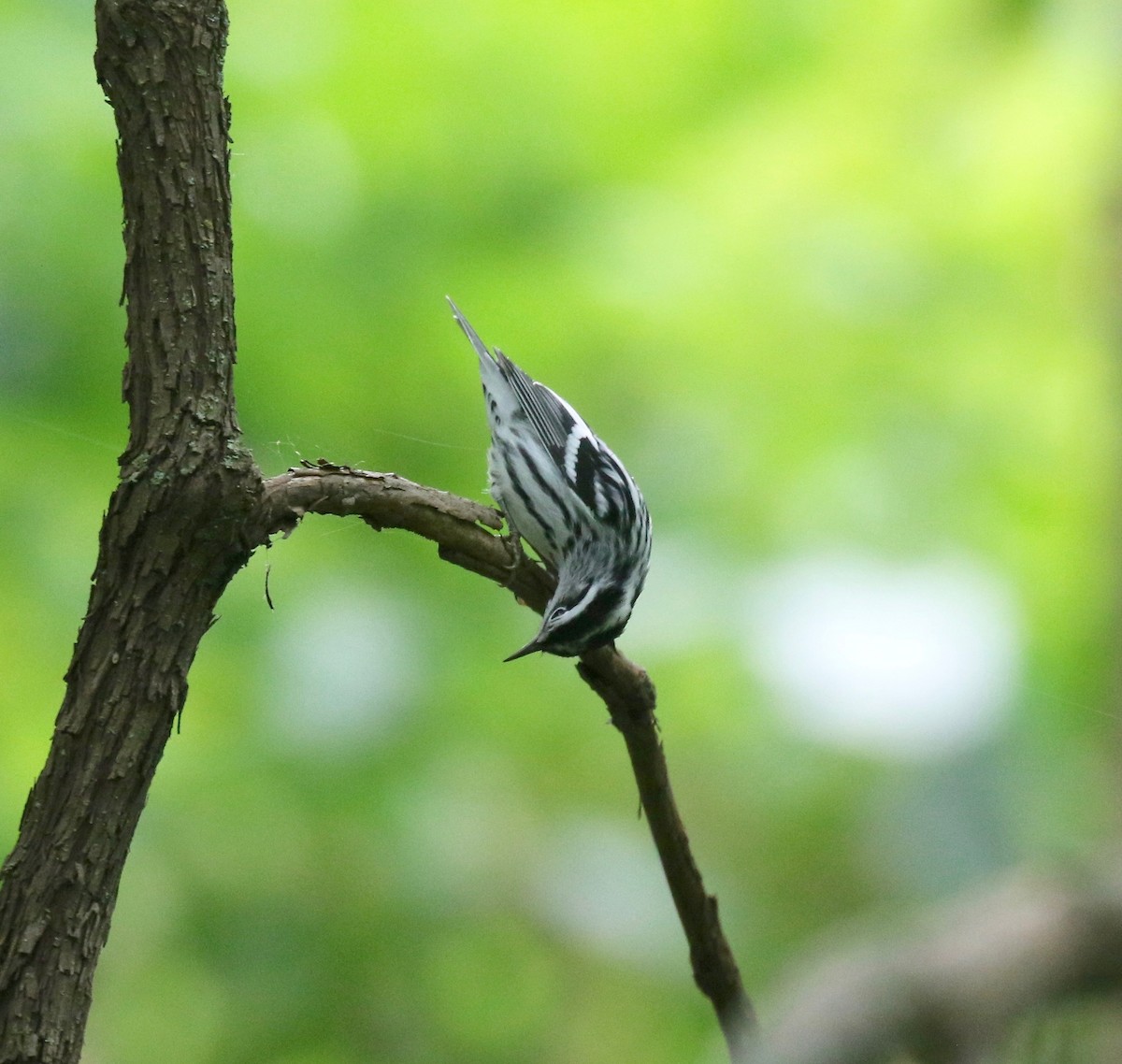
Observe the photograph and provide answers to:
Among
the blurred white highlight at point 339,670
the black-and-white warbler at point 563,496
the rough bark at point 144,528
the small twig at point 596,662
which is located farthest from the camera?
the blurred white highlight at point 339,670

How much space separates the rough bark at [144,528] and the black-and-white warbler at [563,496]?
125 cm

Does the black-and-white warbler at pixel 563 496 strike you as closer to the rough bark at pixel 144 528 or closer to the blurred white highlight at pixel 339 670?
the blurred white highlight at pixel 339 670

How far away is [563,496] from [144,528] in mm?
2168

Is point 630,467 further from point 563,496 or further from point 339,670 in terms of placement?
point 339,670

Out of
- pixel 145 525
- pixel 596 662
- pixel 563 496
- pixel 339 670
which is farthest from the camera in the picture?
pixel 339 670

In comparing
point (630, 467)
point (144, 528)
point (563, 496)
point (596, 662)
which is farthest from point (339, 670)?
point (144, 528)

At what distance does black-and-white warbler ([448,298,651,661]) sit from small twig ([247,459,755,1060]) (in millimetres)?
440

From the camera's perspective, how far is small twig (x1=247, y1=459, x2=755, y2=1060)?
2.01 m

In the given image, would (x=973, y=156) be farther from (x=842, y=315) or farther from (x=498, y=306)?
(x=498, y=306)

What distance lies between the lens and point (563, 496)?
152 inches

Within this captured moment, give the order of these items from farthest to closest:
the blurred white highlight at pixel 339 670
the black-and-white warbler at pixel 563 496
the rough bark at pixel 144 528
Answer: the blurred white highlight at pixel 339 670
the black-and-white warbler at pixel 563 496
the rough bark at pixel 144 528

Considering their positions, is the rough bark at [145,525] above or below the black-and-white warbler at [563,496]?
below

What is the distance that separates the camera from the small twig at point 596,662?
201 centimetres

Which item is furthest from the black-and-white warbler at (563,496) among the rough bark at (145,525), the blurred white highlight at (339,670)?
the rough bark at (145,525)
